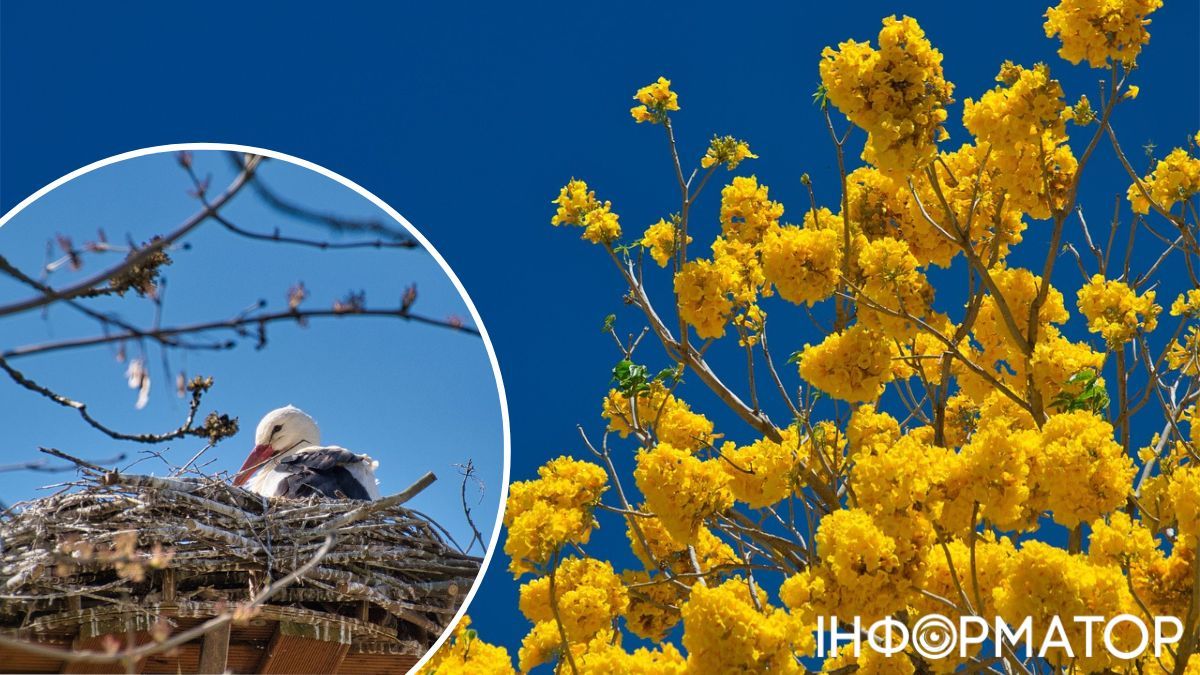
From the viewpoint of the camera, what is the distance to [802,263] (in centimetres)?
489

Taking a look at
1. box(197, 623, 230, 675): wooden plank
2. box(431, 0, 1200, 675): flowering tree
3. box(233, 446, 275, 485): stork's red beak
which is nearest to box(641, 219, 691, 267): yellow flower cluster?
box(431, 0, 1200, 675): flowering tree

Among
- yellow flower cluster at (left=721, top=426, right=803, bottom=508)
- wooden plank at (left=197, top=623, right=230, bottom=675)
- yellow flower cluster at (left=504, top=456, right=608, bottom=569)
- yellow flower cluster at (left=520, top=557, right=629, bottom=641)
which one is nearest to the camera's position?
wooden plank at (left=197, top=623, right=230, bottom=675)

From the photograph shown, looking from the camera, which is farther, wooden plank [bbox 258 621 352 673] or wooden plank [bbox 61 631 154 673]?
wooden plank [bbox 258 621 352 673]

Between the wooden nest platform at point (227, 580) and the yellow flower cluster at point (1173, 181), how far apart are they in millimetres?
3643

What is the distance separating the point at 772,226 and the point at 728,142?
43 centimetres

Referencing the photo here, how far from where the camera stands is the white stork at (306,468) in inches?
183

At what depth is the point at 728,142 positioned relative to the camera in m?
5.63

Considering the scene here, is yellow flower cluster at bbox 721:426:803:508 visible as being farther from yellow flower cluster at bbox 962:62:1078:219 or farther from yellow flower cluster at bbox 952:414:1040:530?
yellow flower cluster at bbox 962:62:1078:219

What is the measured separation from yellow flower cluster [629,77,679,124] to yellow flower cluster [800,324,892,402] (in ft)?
4.26

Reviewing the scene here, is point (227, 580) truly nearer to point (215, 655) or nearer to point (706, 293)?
point (215, 655)

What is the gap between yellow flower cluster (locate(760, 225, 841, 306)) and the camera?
487cm

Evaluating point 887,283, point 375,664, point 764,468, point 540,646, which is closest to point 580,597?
point 540,646

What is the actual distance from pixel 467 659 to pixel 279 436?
4.43ft

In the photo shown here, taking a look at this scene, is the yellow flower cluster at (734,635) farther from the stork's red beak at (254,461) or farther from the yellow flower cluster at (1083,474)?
the stork's red beak at (254,461)
